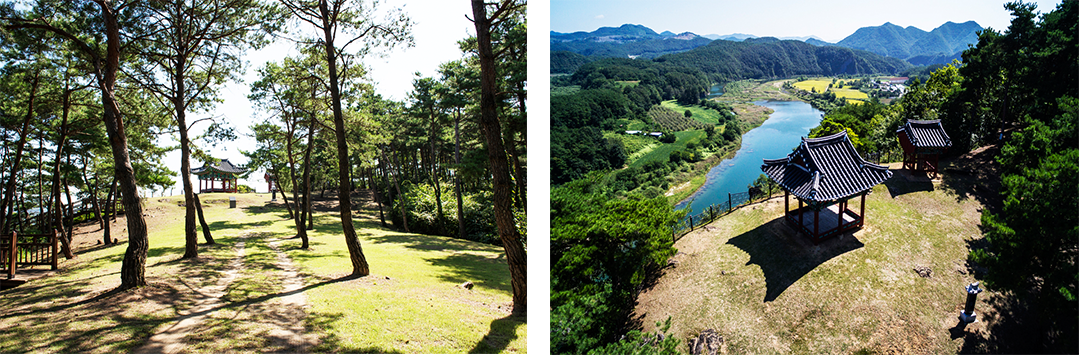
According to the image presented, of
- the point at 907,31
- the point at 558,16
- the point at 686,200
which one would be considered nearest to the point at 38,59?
the point at 558,16

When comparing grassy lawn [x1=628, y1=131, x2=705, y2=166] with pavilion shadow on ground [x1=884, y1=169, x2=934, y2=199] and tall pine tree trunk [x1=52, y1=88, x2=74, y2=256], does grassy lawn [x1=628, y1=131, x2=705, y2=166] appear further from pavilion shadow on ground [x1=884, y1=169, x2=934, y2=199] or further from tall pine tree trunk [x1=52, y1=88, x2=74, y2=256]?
tall pine tree trunk [x1=52, y1=88, x2=74, y2=256]

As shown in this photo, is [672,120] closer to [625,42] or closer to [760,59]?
[625,42]

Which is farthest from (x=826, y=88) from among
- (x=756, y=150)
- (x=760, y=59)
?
(x=756, y=150)

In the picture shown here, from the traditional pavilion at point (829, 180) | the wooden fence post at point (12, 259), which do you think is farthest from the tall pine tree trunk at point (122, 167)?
the traditional pavilion at point (829, 180)

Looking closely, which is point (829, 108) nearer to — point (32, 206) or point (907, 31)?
point (907, 31)

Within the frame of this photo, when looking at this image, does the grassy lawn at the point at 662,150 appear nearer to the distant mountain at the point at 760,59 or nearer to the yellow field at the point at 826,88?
the distant mountain at the point at 760,59
